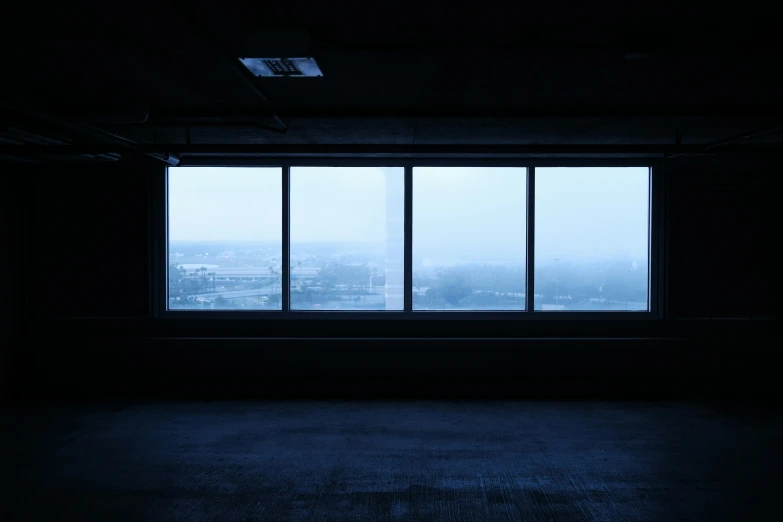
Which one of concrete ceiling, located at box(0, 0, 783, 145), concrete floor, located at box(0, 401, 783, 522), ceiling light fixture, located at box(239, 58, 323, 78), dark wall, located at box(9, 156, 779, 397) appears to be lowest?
concrete floor, located at box(0, 401, 783, 522)

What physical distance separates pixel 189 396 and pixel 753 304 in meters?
6.81

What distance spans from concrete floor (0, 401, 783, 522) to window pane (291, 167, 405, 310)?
1315 millimetres

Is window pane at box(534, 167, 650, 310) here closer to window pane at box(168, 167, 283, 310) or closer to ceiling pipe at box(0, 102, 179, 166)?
window pane at box(168, 167, 283, 310)

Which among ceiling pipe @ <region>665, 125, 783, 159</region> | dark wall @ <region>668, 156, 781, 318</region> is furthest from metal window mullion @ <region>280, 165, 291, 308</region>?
dark wall @ <region>668, 156, 781, 318</region>

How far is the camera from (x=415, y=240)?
682 centimetres

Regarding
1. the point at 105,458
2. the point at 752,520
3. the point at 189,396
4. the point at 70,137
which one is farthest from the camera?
the point at 189,396

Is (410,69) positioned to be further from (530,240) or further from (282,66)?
(530,240)

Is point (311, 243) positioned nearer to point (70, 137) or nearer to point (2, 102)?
point (70, 137)

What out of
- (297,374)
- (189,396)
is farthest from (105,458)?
(297,374)

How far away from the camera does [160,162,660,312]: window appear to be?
681 cm

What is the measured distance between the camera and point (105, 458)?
4.59 meters

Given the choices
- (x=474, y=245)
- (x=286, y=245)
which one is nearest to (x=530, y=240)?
(x=474, y=245)

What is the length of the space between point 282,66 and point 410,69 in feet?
3.09

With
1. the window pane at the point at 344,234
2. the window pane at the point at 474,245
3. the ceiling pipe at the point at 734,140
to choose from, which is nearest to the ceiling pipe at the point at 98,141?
the window pane at the point at 344,234
